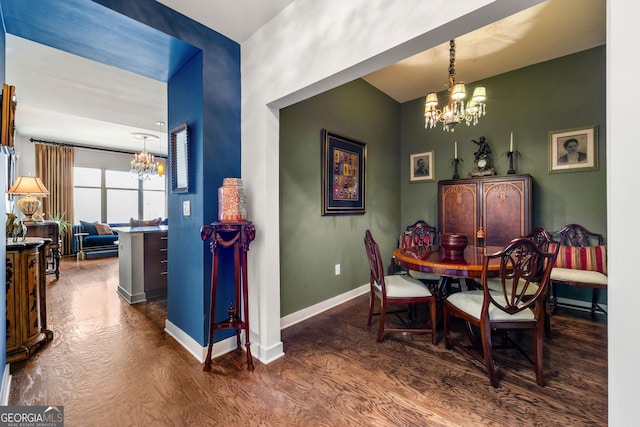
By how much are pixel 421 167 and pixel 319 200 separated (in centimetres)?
204

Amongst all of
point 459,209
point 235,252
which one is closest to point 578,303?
point 459,209

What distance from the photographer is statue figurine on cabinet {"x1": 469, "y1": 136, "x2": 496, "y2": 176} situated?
11.7 ft

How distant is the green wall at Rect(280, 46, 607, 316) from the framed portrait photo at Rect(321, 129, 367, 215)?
101mm

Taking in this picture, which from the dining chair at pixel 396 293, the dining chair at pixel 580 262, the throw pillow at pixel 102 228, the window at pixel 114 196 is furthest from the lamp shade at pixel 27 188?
the dining chair at pixel 580 262

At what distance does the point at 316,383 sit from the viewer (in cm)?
180

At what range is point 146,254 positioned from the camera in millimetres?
3500

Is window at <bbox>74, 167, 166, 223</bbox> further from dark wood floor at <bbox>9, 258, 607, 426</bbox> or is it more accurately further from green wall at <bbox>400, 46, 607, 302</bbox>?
green wall at <bbox>400, 46, 607, 302</bbox>

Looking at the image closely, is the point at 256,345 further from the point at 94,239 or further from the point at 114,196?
the point at 114,196

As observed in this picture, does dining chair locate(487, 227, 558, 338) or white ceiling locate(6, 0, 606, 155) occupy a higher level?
white ceiling locate(6, 0, 606, 155)

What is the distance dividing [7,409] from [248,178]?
1884 mm

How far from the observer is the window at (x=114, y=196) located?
712 centimetres

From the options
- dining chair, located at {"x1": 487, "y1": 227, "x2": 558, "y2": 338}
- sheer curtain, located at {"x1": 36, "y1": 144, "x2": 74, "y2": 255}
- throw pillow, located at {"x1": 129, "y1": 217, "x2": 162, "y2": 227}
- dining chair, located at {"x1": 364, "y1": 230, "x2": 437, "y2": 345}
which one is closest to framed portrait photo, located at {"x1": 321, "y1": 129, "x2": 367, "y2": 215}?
dining chair, located at {"x1": 364, "y1": 230, "x2": 437, "y2": 345}

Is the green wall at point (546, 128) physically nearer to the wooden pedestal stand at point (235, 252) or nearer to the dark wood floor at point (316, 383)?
the dark wood floor at point (316, 383)

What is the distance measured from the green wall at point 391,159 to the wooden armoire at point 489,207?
50cm
